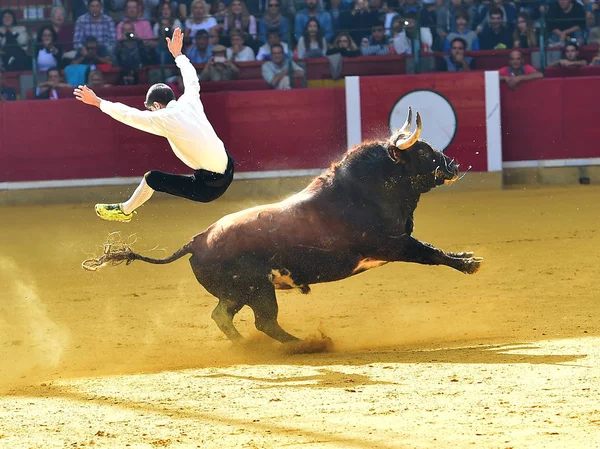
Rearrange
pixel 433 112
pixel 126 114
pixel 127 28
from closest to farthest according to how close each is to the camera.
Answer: pixel 126 114 < pixel 433 112 < pixel 127 28

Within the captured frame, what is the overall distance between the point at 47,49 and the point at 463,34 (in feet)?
20.2

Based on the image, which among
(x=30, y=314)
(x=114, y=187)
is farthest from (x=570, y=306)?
(x=114, y=187)

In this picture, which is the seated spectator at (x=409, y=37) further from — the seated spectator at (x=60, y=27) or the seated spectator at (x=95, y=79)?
the seated spectator at (x=60, y=27)

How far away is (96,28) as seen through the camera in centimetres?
1691

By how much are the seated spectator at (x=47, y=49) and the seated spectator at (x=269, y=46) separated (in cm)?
299

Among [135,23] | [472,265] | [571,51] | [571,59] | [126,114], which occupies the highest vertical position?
[135,23]

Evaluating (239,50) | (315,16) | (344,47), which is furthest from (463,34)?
(239,50)

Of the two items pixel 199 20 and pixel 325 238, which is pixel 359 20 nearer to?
pixel 199 20

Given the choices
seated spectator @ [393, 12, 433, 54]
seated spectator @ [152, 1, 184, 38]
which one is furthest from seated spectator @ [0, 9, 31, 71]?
seated spectator @ [393, 12, 433, 54]

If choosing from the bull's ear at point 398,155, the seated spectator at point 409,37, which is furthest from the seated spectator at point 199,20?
the bull's ear at point 398,155

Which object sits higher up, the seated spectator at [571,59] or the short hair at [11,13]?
the short hair at [11,13]

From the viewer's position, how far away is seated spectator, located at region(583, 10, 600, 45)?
54.3ft

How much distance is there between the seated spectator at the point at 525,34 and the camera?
16297mm

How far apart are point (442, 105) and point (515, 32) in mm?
1648
